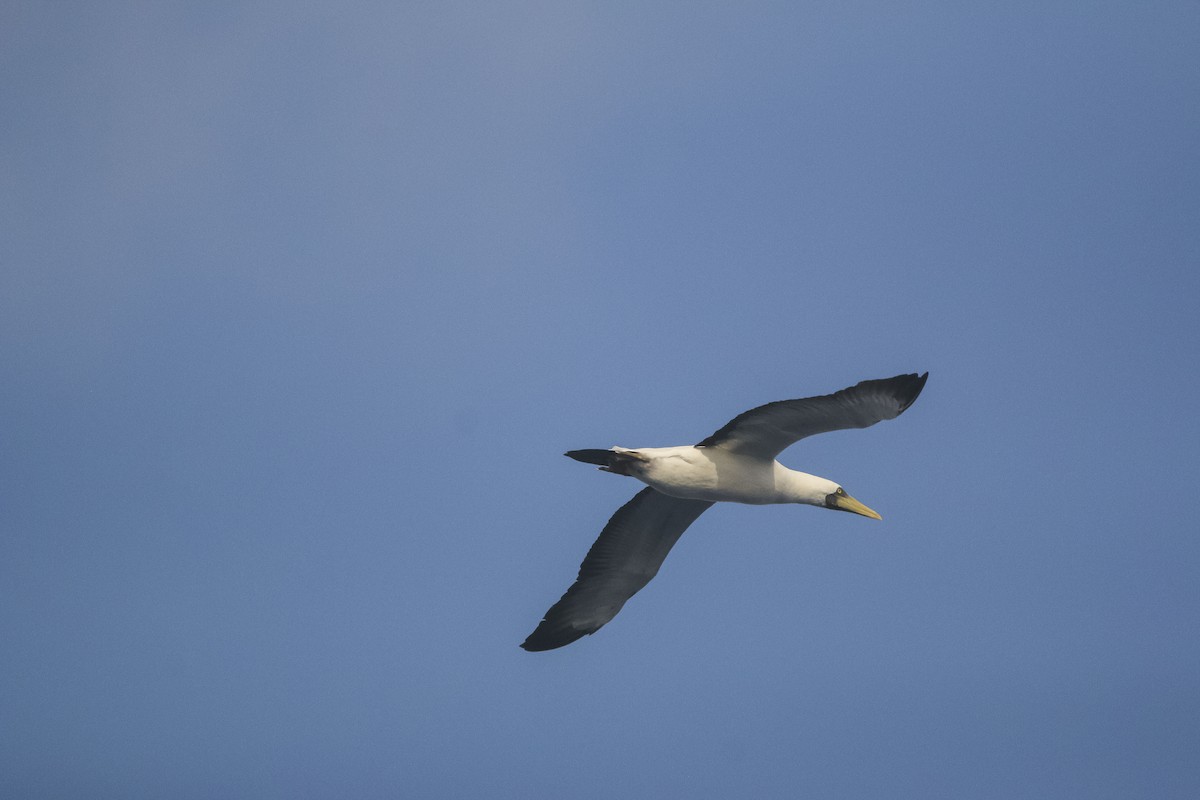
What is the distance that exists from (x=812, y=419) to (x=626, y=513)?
13.3 ft

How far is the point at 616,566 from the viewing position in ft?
66.4

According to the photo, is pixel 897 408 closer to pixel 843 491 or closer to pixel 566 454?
pixel 843 491

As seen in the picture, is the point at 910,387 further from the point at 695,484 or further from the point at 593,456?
the point at 593,456

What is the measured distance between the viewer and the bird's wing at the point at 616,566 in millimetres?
19891

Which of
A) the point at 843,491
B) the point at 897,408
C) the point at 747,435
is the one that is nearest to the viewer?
the point at 897,408

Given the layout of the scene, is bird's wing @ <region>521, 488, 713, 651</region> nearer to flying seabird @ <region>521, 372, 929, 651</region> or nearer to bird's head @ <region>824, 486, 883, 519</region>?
flying seabird @ <region>521, 372, 929, 651</region>

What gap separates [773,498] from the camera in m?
18.7

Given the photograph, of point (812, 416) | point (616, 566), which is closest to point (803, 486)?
point (812, 416)

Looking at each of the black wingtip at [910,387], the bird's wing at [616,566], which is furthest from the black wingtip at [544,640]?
the black wingtip at [910,387]

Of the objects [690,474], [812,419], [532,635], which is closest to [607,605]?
[532,635]

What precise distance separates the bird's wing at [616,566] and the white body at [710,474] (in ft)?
4.10

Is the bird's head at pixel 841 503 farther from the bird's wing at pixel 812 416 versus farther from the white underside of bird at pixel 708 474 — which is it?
the bird's wing at pixel 812 416

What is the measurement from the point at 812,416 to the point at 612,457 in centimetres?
290

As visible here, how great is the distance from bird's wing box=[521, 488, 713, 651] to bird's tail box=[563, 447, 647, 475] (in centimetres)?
192
